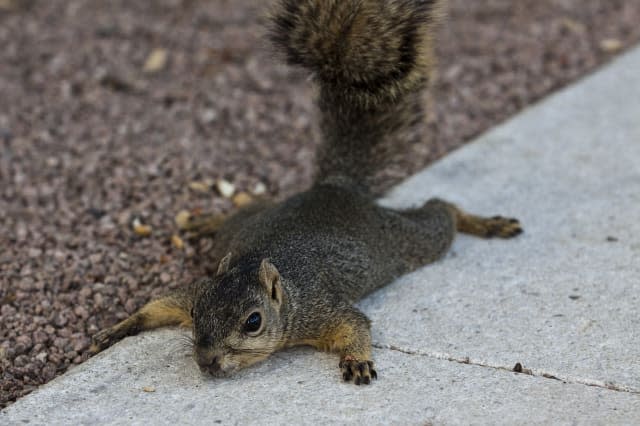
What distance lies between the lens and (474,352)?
3494mm

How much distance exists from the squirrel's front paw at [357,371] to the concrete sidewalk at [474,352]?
0.14ft

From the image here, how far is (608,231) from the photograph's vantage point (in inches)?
176

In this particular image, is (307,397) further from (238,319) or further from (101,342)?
(101,342)

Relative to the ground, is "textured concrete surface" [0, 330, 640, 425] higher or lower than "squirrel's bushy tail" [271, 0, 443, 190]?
lower

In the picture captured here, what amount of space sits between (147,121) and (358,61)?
224 cm

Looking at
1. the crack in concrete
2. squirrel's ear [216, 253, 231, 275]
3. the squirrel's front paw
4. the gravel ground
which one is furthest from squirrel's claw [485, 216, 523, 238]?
squirrel's ear [216, 253, 231, 275]

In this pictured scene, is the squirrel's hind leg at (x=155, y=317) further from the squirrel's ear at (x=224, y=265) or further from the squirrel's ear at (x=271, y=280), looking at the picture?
the squirrel's ear at (x=271, y=280)

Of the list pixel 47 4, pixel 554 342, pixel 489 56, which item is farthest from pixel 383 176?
pixel 47 4

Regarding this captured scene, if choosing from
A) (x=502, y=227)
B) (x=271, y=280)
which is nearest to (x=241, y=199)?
(x=502, y=227)

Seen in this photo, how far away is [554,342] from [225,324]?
129 centimetres

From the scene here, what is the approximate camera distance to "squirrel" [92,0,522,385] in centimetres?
331

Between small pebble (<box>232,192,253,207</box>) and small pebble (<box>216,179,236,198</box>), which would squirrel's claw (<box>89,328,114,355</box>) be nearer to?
small pebble (<box>232,192,253,207</box>)

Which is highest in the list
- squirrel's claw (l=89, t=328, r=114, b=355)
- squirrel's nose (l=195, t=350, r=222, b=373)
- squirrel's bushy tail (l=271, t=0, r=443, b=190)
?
squirrel's bushy tail (l=271, t=0, r=443, b=190)

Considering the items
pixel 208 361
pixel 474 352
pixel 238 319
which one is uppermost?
pixel 238 319
